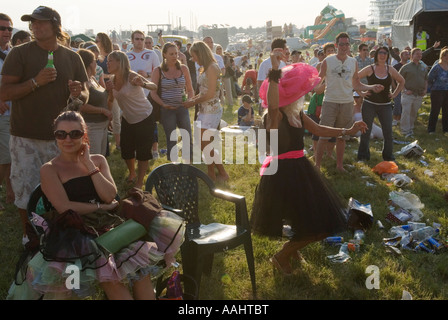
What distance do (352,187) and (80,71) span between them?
4101 mm

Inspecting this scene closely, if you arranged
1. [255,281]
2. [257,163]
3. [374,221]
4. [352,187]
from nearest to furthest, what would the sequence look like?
[255,281] < [374,221] < [352,187] < [257,163]

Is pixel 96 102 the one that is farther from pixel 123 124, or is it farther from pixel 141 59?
pixel 141 59

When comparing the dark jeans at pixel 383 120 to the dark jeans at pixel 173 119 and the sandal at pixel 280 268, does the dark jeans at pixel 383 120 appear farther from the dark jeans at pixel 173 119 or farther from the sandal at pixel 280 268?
the sandal at pixel 280 268

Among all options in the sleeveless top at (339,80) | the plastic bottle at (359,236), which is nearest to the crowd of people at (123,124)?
the plastic bottle at (359,236)

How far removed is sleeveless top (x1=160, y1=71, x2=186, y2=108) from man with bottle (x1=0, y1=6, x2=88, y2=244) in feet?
8.37

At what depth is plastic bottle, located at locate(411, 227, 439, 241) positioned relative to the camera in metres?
4.82

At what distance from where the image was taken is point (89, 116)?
5.67m

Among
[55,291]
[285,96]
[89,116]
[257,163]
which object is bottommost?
[257,163]

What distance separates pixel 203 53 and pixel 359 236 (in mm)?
3191

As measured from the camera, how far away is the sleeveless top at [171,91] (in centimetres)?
678

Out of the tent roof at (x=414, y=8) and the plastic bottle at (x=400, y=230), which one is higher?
the tent roof at (x=414, y=8)

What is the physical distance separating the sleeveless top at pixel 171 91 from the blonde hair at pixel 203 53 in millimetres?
604
